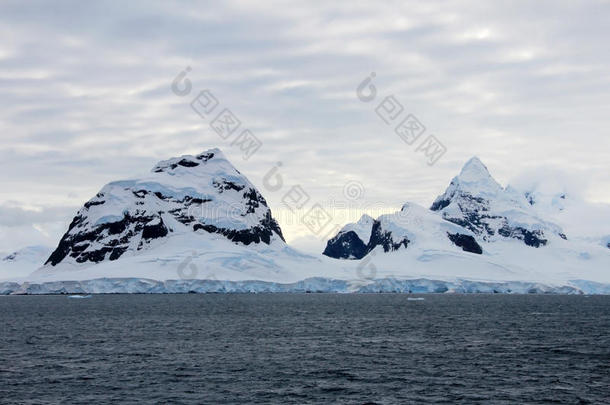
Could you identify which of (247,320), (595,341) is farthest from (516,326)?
(247,320)

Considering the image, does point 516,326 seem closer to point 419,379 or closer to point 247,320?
point 247,320

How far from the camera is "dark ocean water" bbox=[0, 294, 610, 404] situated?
49688mm

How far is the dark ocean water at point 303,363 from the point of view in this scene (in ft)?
163

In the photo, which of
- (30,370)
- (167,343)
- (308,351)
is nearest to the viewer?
(30,370)

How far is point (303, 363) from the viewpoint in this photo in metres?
63.8

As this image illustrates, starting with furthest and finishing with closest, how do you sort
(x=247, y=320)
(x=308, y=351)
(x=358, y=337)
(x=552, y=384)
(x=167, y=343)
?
(x=247, y=320) → (x=358, y=337) → (x=167, y=343) → (x=308, y=351) → (x=552, y=384)

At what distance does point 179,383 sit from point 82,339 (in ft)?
111

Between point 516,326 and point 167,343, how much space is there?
52397mm

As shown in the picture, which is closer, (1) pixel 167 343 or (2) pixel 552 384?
(2) pixel 552 384

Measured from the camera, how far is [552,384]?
5356 cm

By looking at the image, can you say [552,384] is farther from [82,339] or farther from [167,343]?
[82,339]

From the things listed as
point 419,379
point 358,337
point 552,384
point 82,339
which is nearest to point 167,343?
point 82,339

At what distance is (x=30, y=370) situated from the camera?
2317 inches

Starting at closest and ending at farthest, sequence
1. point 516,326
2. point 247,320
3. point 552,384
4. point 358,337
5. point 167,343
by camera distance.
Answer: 1. point 552,384
2. point 167,343
3. point 358,337
4. point 516,326
5. point 247,320
